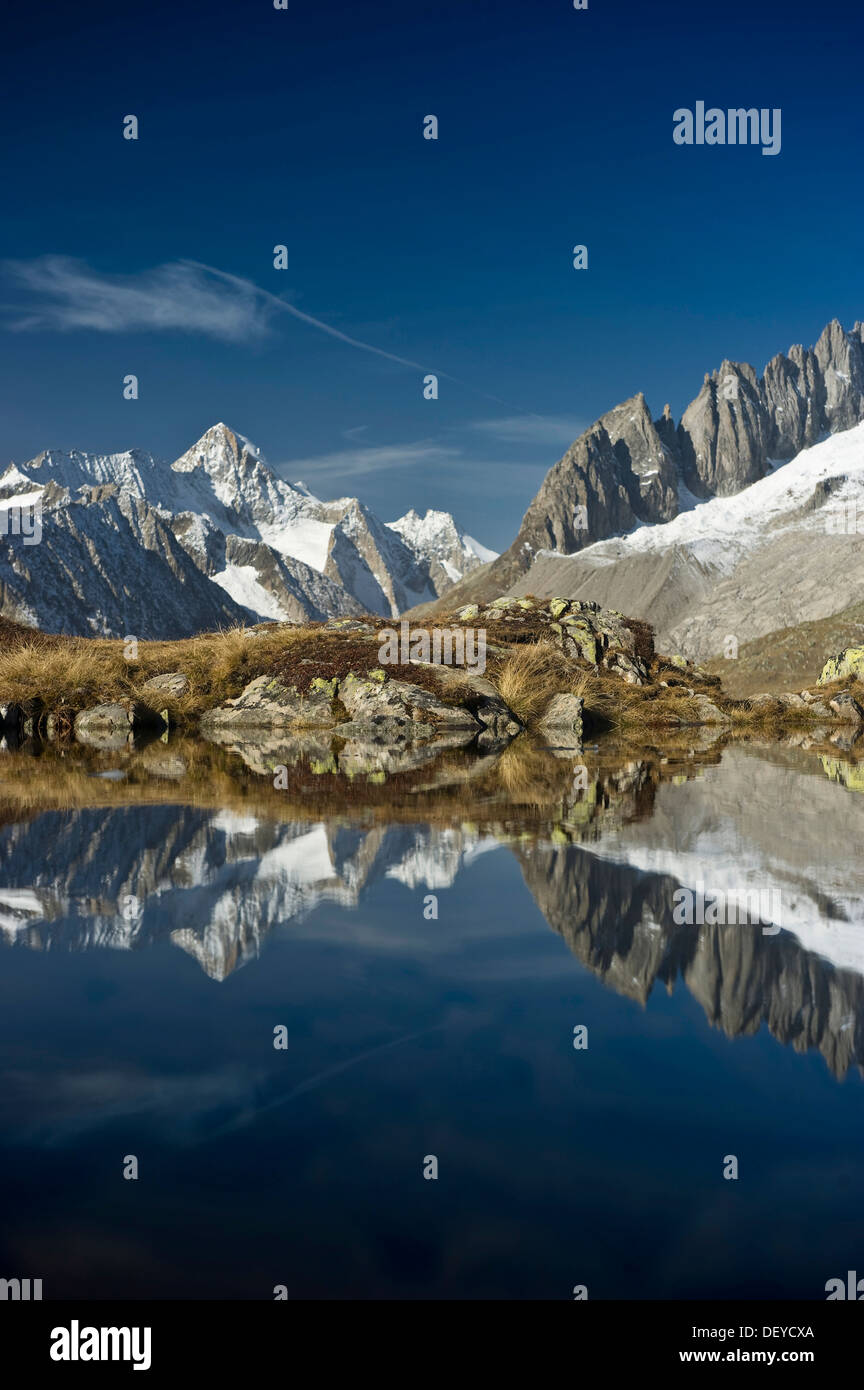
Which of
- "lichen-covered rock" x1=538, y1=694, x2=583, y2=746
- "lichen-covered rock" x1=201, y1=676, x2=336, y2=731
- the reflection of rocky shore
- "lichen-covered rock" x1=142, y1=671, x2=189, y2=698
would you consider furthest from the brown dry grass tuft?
the reflection of rocky shore

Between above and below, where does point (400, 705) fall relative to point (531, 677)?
below

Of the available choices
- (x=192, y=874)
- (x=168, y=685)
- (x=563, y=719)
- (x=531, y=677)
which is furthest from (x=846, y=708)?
(x=192, y=874)

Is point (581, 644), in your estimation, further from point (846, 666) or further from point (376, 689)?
point (846, 666)

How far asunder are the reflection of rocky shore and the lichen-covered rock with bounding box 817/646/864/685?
83.1ft

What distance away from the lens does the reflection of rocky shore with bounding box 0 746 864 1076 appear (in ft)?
11.4

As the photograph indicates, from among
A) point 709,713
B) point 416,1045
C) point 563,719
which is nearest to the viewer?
point 416,1045

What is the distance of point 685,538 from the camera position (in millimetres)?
182875

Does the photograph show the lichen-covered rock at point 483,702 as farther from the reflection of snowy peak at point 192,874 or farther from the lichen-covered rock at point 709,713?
the reflection of snowy peak at point 192,874

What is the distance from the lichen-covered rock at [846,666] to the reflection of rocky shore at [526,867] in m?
25.3

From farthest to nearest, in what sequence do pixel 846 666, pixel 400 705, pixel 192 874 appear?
pixel 846 666
pixel 400 705
pixel 192 874

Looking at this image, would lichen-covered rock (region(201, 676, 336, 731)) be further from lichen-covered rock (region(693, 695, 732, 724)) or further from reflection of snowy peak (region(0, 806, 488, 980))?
reflection of snowy peak (region(0, 806, 488, 980))

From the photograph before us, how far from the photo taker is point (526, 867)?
5.25 metres

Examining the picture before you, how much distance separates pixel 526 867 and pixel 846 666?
Result: 31.9 m
